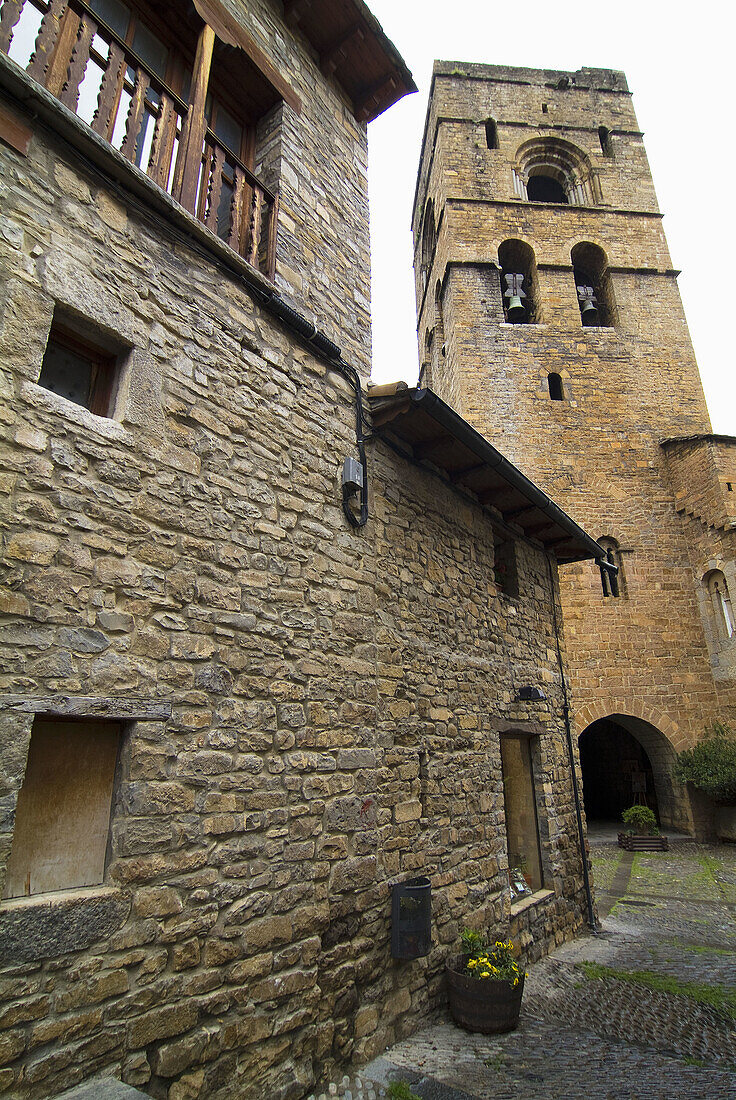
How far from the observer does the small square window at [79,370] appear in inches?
117

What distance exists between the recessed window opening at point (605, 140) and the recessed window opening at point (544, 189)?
1.56 m

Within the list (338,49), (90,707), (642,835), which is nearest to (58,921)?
(90,707)

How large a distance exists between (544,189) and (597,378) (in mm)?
8420

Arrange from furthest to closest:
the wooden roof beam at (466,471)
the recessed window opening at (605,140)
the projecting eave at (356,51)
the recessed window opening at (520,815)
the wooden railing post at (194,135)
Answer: the recessed window opening at (605,140), the recessed window opening at (520,815), the wooden roof beam at (466,471), the projecting eave at (356,51), the wooden railing post at (194,135)

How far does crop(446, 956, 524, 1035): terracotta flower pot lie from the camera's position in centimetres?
419

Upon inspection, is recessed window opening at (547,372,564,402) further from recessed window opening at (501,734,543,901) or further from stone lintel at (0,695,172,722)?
stone lintel at (0,695,172,722)

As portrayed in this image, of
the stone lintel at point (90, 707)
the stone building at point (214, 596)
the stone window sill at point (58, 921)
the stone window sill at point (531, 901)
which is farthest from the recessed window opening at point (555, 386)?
the stone window sill at point (58, 921)

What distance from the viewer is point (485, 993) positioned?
4.20 meters

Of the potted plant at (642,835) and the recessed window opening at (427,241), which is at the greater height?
the recessed window opening at (427,241)

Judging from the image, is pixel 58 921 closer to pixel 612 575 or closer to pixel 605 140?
pixel 612 575

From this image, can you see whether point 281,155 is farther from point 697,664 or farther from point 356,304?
point 697,664

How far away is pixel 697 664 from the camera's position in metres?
13.5

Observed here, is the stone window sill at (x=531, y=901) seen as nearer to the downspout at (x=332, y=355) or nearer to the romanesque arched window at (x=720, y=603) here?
the downspout at (x=332, y=355)

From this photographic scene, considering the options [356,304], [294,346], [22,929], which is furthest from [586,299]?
[22,929]
